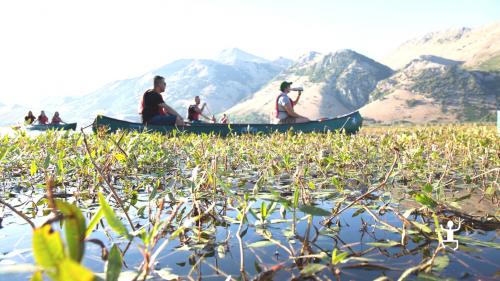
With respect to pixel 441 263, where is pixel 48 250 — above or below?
above

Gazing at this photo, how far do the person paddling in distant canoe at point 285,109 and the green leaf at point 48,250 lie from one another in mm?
14242

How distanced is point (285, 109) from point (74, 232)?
47.7 ft

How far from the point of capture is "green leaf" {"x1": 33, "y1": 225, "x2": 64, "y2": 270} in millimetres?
747

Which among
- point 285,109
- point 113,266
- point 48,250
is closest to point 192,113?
point 285,109

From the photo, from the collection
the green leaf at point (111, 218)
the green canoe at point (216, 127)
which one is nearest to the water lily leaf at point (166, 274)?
the green leaf at point (111, 218)

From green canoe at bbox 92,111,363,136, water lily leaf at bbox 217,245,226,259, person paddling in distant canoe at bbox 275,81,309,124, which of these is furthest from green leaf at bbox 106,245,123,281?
person paddling in distant canoe at bbox 275,81,309,124

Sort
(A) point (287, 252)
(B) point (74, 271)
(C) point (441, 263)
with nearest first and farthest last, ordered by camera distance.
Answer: (B) point (74, 271)
(C) point (441, 263)
(A) point (287, 252)

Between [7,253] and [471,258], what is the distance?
2.61 meters

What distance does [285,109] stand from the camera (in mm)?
15273

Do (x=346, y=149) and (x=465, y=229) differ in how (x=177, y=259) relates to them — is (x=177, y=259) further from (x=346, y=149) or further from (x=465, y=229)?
(x=346, y=149)

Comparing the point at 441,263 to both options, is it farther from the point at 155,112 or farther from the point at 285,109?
the point at 285,109

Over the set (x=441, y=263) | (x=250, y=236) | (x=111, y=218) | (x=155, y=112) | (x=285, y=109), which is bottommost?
(x=250, y=236)

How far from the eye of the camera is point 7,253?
2182 millimetres

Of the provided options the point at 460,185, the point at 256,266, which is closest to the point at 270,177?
the point at 460,185
